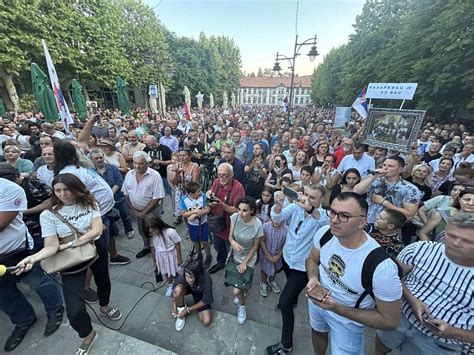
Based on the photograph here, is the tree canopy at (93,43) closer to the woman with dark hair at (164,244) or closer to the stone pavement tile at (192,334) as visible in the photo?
the woman with dark hair at (164,244)

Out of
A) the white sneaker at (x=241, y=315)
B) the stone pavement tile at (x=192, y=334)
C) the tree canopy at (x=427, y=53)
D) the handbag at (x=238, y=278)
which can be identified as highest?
the tree canopy at (x=427, y=53)

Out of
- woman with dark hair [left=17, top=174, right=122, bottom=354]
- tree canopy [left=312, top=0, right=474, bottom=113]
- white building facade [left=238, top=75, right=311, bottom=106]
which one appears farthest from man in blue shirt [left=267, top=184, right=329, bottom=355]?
white building facade [left=238, top=75, right=311, bottom=106]

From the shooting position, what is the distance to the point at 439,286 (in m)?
1.76

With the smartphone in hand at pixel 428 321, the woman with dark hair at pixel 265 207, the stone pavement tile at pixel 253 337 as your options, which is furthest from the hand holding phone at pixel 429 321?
the woman with dark hair at pixel 265 207

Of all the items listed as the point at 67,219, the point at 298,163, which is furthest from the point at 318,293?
the point at 298,163

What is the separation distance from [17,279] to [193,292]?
6.68ft

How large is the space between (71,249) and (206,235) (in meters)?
2.16

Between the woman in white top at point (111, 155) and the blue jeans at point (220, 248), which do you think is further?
the woman in white top at point (111, 155)

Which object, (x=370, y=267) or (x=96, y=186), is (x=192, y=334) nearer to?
(x=370, y=267)

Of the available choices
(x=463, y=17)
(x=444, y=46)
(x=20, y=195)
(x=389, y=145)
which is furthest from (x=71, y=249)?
(x=444, y=46)

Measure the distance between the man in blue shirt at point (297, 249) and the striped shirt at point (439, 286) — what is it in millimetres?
905

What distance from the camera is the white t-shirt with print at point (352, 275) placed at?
5.33ft

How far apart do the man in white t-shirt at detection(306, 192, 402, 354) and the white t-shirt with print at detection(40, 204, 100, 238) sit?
2393mm

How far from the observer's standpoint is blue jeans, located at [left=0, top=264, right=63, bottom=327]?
8.01ft
